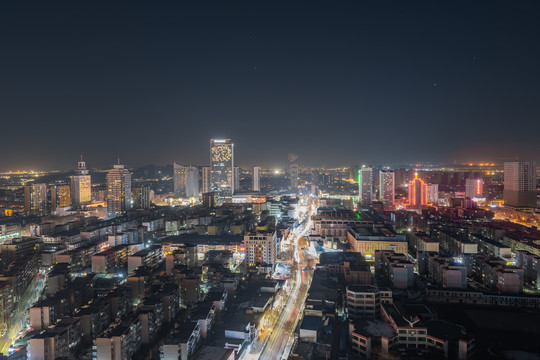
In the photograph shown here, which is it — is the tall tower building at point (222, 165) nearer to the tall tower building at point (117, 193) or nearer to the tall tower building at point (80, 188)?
the tall tower building at point (117, 193)

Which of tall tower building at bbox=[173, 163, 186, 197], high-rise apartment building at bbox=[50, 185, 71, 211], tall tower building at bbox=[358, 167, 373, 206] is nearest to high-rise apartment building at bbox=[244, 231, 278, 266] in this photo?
tall tower building at bbox=[358, 167, 373, 206]

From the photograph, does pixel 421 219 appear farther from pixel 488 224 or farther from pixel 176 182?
pixel 176 182

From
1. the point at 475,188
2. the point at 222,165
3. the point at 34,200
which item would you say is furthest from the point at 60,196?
the point at 475,188

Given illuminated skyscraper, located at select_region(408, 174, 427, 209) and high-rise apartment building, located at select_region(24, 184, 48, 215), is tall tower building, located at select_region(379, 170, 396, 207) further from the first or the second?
high-rise apartment building, located at select_region(24, 184, 48, 215)

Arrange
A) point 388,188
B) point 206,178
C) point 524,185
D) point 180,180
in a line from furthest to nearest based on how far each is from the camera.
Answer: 1. point 180,180
2. point 206,178
3. point 388,188
4. point 524,185

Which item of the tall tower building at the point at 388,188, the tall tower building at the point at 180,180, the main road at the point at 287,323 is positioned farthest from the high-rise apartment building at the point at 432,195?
the tall tower building at the point at 180,180

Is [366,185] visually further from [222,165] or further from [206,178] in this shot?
[206,178]

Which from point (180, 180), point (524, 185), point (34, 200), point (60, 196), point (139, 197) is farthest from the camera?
point (180, 180)

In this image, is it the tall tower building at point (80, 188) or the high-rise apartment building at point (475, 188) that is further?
the high-rise apartment building at point (475, 188)
